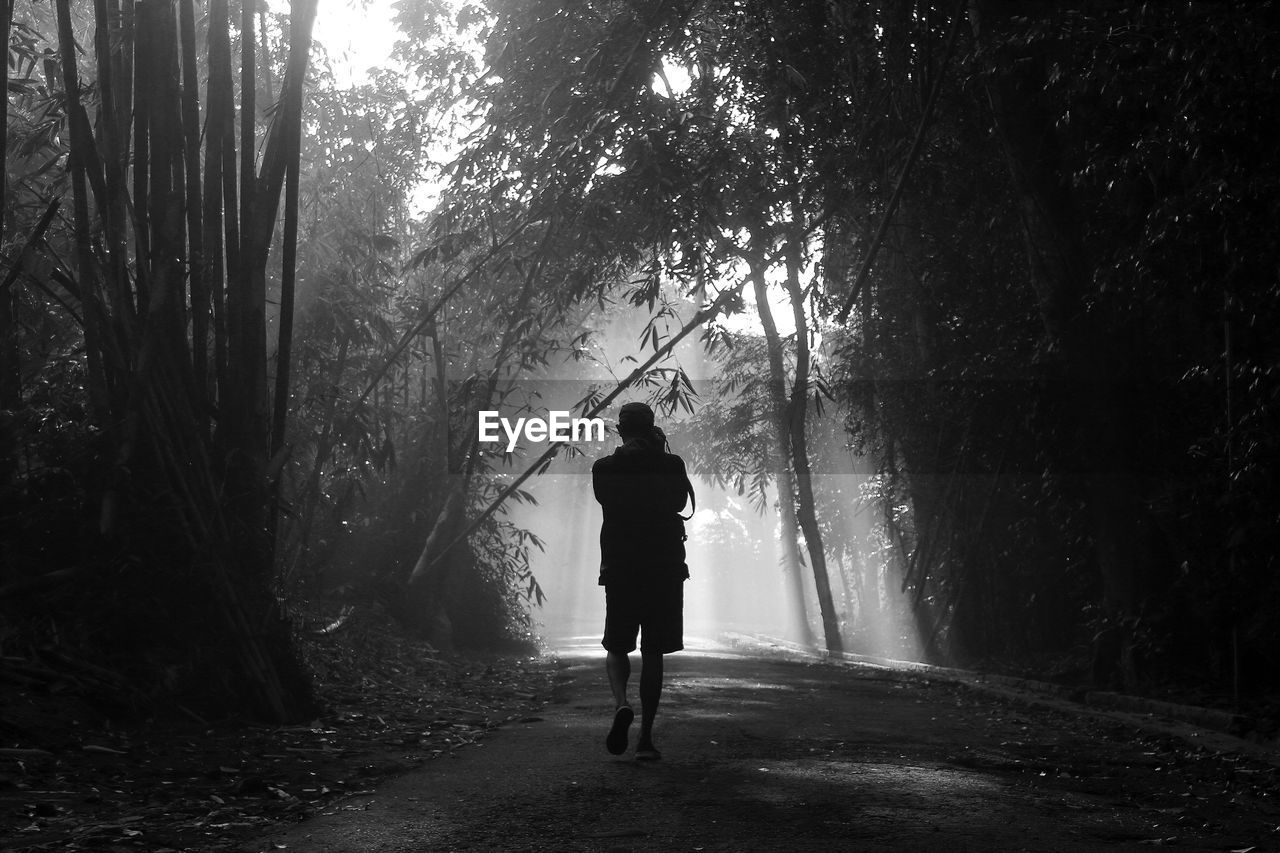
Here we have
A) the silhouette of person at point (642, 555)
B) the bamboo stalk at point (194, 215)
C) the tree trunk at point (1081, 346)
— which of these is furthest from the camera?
the tree trunk at point (1081, 346)

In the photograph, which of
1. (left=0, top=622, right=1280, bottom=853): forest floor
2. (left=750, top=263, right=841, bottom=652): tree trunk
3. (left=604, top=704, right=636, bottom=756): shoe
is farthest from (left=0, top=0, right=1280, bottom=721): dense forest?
(left=750, top=263, right=841, bottom=652): tree trunk

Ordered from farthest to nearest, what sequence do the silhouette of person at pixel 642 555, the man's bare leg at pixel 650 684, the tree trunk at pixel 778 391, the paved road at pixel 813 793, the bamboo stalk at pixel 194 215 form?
1. the tree trunk at pixel 778 391
2. the bamboo stalk at pixel 194 215
3. the silhouette of person at pixel 642 555
4. the man's bare leg at pixel 650 684
5. the paved road at pixel 813 793

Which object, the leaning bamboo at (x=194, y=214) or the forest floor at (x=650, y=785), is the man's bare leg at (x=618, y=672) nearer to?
the forest floor at (x=650, y=785)

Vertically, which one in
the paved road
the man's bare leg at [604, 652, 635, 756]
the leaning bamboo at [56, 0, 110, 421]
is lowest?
the paved road

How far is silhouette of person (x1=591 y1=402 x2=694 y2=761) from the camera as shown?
256 inches

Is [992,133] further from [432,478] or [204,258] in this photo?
[432,478]

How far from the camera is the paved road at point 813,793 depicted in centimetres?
438

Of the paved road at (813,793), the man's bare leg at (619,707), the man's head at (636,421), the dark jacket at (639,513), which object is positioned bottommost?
the paved road at (813,793)

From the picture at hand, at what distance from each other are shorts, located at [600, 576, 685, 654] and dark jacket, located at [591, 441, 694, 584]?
65mm

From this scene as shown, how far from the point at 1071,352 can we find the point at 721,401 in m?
19.7

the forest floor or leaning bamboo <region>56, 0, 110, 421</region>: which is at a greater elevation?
leaning bamboo <region>56, 0, 110, 421</region>

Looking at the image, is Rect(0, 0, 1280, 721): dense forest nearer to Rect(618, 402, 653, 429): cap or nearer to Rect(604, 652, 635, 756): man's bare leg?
Rect(618, 402, 653, 429): cap

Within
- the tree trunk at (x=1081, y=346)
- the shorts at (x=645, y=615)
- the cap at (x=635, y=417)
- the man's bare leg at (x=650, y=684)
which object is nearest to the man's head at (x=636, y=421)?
the cap at (x=635, y=417)

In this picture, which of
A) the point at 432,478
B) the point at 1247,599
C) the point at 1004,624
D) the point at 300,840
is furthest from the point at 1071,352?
the point at 432,478
